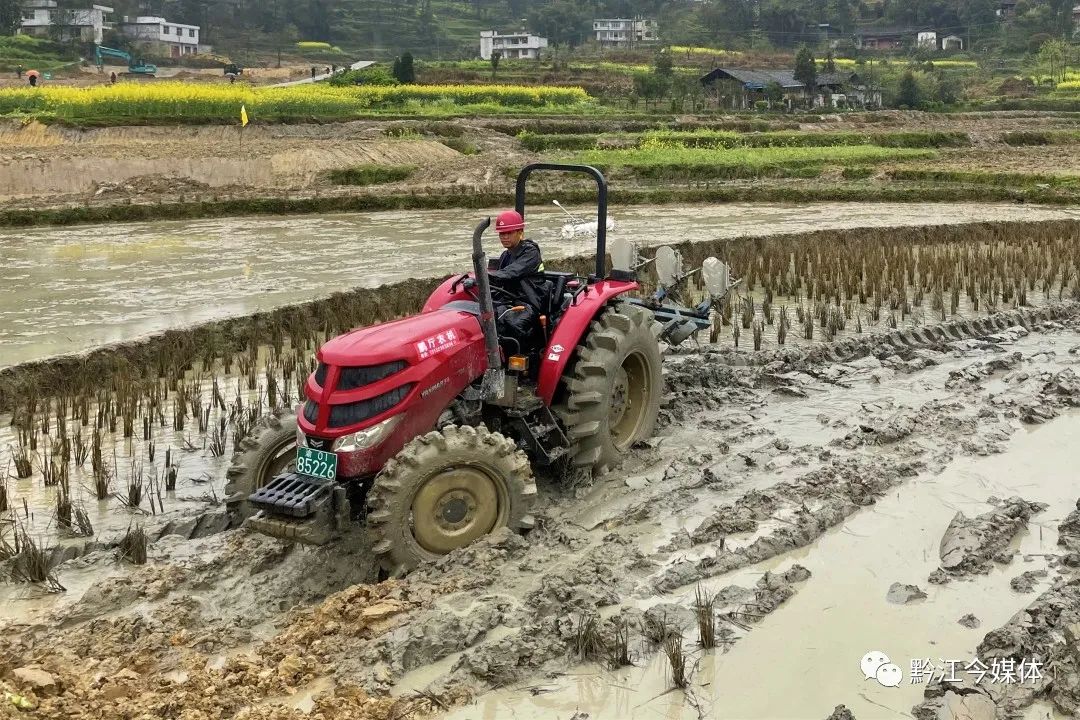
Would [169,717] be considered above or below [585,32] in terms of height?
below

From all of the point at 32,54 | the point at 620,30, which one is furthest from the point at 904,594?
the point at 620,30

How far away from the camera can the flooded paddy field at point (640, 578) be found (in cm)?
355

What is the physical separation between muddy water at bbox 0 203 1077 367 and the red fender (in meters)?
5.15

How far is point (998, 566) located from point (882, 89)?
5234 cm

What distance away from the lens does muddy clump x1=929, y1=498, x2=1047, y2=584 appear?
175 inches

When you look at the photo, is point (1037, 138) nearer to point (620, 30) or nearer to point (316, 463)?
point (316, 463)

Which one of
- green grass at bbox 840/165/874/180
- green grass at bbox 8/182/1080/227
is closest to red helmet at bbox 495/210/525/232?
green grass at bbox 8/182/1080/227

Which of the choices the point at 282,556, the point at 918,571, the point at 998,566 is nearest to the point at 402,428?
the point at 282,556

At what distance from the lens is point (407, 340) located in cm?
446

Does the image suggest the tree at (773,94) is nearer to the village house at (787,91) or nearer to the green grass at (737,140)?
the village house at (787,91)

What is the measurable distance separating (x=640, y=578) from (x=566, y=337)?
4.95 feet

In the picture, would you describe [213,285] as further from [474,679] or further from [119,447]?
[474,679]

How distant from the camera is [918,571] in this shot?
14.6ft

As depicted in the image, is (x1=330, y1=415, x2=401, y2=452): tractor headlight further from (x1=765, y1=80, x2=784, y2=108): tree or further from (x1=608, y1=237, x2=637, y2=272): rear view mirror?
(x1=765, y1=80, x2=784, y2=108): tree
